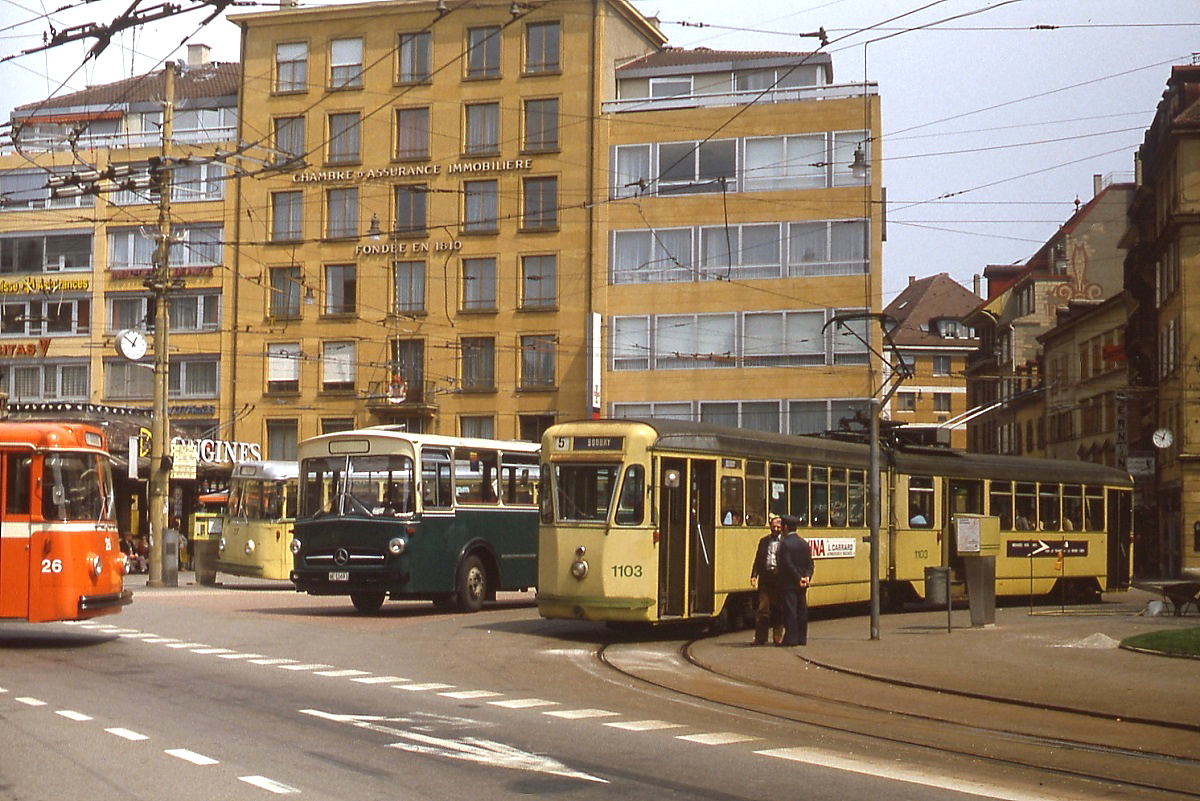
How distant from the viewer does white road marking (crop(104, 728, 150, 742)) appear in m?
11.8

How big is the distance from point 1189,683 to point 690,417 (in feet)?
137

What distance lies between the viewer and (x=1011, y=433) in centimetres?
9494

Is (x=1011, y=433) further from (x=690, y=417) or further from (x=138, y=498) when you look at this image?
(x=138, y=498)

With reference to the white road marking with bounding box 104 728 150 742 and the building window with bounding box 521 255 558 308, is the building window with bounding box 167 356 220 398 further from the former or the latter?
the white road marking with bounding box 104 728 150 742

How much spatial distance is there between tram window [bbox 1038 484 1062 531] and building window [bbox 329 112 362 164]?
3499 cm

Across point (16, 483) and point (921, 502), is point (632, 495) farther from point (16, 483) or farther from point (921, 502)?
point (921, 502)

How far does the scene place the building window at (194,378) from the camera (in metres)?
64.8

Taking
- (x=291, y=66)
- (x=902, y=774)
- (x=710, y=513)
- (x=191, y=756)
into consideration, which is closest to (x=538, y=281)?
(x=291, y=66)

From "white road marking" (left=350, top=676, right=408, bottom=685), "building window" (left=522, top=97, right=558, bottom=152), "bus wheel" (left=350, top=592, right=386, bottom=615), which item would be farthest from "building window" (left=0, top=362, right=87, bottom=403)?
"white road marking" (left=350, top=676, right=408, bottom=685)

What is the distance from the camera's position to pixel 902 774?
35.4 ft

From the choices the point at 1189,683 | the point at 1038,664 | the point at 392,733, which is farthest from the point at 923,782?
the point at 1038,664

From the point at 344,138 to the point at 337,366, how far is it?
8340mm

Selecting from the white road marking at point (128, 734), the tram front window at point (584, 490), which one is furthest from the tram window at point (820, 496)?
the white road marking at point (128, 734)

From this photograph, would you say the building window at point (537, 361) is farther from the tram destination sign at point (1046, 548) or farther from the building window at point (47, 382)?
the tram destination sign at point (1046, 548)
